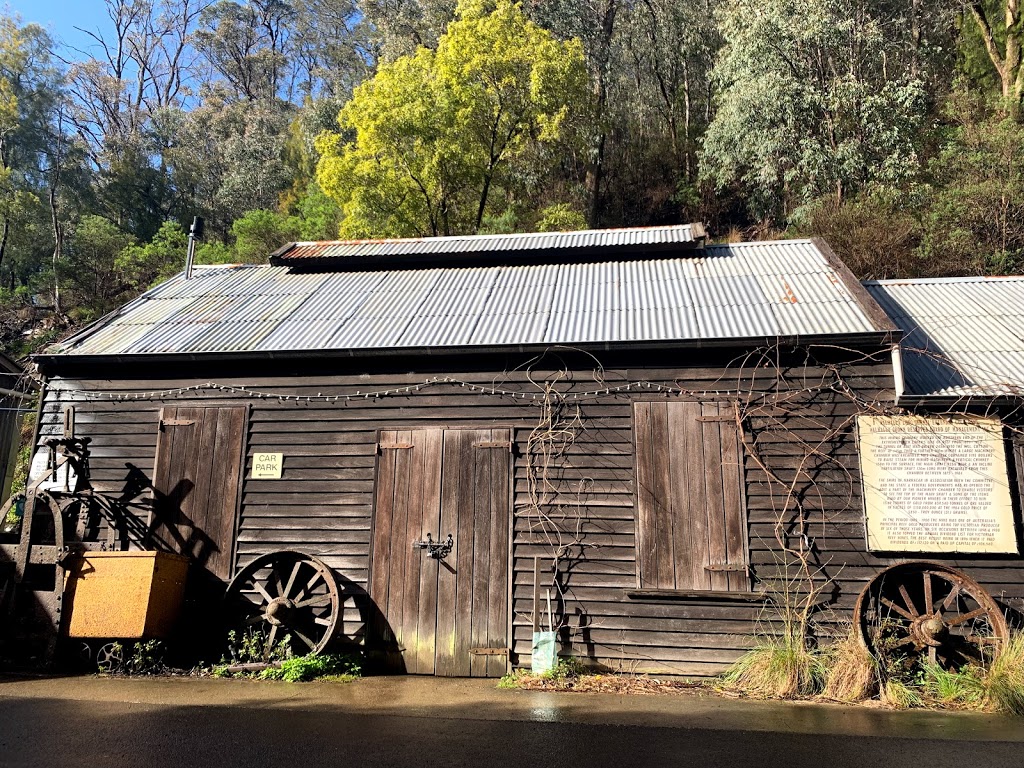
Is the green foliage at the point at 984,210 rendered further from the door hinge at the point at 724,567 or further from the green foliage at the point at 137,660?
the green foliage at the point at 137,660

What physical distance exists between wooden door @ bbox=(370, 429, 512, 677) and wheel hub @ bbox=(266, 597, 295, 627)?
2.94 ft

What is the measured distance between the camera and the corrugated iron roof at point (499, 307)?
8695mm

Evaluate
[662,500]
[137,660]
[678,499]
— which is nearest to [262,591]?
[137,660]

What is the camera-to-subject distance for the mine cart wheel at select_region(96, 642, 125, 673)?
7.85 metres


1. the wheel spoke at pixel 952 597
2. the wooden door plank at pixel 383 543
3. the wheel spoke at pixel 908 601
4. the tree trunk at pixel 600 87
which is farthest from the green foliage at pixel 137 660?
the tree trunk at pixel 600 87

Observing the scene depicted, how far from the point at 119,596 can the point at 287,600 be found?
1674mm

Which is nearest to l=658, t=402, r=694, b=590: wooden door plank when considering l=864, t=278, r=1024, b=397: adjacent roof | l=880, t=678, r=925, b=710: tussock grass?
l=880, t=678, r=925, b=710: tussock grass

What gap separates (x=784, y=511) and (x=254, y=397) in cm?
608

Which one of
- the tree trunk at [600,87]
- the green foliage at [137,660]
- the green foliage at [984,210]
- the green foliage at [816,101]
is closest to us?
the green foliage at [137,660]

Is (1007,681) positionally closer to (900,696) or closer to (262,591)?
(900,696)

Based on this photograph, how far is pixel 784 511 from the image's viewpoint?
25.6 ft

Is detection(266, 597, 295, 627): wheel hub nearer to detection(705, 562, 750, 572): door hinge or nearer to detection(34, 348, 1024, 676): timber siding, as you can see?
detection(34, 348, 1024, 676): timber siding

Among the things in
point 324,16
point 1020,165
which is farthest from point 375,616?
point 324,16

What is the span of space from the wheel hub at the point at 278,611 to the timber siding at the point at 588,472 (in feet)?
2.24
